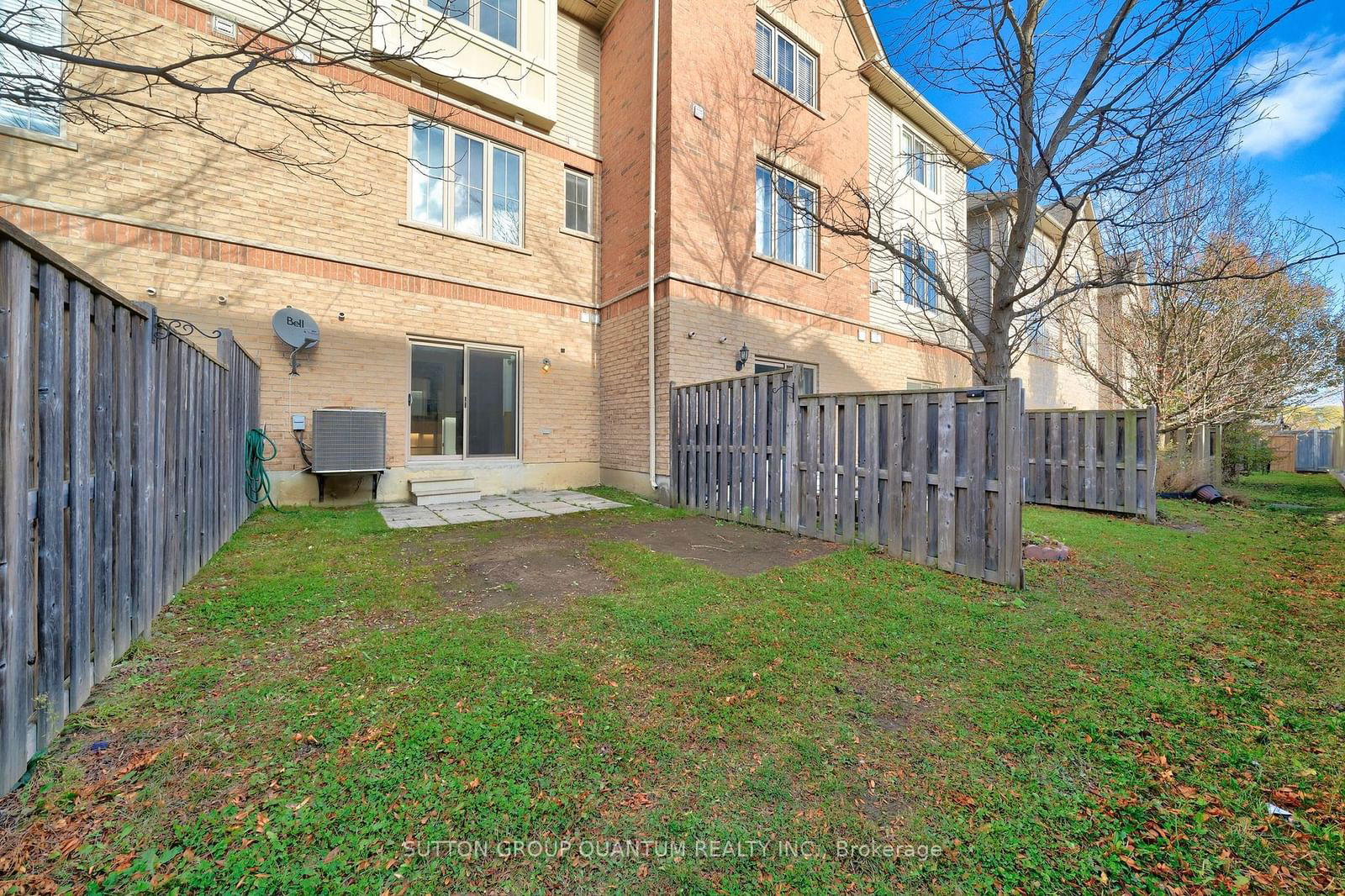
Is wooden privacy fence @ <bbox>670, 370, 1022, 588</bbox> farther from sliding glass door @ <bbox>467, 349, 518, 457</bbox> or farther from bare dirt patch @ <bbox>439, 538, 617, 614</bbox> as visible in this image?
sliding glass door @ <bbox>467, 349, 518, 457</bbox>

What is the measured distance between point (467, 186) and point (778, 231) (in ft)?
18.2

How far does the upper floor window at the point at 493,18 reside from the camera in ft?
26.6

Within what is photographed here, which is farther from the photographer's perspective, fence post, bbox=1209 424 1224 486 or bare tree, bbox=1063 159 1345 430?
fence post, bbox=1209 424 1224 486

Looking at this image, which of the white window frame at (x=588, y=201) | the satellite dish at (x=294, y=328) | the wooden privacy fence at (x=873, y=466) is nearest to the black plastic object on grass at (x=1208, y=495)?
the wooden privacy fence at (x=873, y=466)

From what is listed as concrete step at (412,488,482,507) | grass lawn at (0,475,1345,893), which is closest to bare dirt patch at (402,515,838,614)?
grass lawn at (0,475,1345,893)

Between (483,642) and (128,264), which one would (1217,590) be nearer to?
(483,642)

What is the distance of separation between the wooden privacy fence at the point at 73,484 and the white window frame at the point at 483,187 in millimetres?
5598

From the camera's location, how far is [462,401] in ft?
27.8

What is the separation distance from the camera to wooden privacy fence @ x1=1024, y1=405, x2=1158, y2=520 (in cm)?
738

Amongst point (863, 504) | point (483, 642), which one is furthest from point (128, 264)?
point (863, 504)

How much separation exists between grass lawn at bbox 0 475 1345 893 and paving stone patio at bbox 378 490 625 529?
2.76 meters

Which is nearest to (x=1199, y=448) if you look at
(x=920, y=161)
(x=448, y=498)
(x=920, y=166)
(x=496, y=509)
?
(x=920, y=166)

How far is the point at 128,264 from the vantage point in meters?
6.13

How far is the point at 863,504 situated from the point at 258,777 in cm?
477
